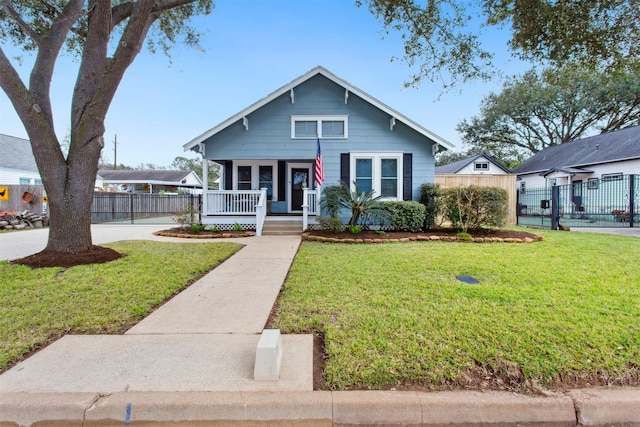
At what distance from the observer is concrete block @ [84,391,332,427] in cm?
205

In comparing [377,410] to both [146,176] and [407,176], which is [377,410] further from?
[146,176]

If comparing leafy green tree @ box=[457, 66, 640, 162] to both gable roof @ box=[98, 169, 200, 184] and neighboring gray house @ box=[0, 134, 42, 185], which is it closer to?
gable roof @ box=[98, 169, 200, 184]

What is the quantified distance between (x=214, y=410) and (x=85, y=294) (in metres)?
3.22

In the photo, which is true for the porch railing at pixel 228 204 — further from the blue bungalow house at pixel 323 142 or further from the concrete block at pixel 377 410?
the concrete block at pixel 377 410

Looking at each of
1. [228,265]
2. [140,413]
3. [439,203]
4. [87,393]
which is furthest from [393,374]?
[439,203]

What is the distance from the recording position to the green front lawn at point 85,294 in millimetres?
3146

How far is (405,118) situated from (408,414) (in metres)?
9.90

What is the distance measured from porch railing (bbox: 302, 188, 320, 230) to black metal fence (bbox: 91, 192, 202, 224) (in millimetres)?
7095

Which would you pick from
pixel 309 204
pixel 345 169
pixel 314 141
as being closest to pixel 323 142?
pixel 314 141

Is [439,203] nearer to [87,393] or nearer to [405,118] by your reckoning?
[405,118]

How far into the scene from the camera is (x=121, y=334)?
3111 mm

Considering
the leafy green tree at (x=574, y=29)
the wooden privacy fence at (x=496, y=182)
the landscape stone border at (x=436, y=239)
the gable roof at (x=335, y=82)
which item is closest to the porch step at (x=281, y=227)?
the landscape stone border at (x=436, y=239)

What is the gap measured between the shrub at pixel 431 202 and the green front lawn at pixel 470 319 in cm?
404

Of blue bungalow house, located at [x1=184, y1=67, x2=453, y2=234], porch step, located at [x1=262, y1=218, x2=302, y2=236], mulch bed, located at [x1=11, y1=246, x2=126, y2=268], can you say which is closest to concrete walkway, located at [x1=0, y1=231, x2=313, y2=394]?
mulch bed, located at [x1=11, y1=246, x2=126, y2=268]
